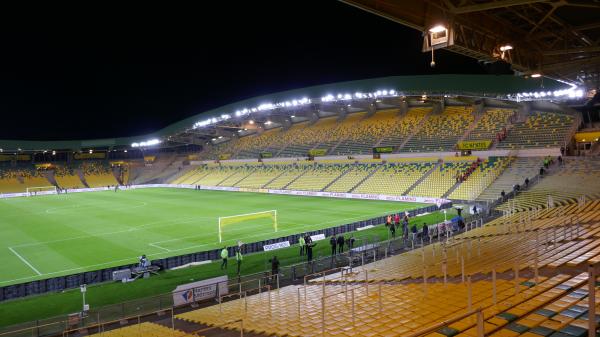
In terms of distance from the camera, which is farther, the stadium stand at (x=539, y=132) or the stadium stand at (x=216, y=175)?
the stadium stand at (x=216, y=175)

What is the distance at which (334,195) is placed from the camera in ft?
155

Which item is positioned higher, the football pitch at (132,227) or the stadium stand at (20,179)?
the stadium stand at (20,179)

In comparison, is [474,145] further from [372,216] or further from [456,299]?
[456,299]

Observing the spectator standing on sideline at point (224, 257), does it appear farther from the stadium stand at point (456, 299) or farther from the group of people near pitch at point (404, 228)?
the group of people near pitch at point (404, 228)

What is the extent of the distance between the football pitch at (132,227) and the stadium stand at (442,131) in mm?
11840

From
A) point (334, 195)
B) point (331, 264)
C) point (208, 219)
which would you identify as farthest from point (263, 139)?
point (331, 264)

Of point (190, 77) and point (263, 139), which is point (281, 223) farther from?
point (263, 139)

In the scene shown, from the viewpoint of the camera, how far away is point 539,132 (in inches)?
1572

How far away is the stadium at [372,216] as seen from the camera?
8.80 meters

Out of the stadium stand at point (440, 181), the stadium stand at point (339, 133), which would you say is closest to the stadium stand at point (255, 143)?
the stadium stand at point (339, 133)

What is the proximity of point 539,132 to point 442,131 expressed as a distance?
11.4 meters

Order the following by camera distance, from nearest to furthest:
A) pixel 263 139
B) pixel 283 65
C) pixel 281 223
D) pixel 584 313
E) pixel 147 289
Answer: pixel 584 313 → pixel 147 289 → pixel 281 223 → pixel 283 65 → pixel 263 139

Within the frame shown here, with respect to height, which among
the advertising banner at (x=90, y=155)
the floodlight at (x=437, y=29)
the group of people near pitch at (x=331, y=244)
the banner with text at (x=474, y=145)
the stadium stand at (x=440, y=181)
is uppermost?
the floodlight at (x=437, y=29)

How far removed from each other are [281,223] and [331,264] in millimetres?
13991
